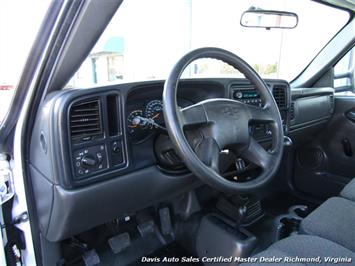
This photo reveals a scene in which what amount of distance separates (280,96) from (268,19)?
0.48 m

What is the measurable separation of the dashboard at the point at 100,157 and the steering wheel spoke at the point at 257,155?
0.99 ft

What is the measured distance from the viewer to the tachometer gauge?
3.94 ft

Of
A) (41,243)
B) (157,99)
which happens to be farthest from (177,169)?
(41,243)

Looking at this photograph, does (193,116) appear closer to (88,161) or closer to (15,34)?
(88,161)

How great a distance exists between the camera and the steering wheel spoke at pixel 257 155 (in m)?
1.10

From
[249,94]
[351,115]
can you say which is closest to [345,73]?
[351,115]

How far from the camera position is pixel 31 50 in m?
0.88

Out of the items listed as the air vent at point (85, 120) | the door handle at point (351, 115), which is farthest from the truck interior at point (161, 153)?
the door handle at point (351, 115)

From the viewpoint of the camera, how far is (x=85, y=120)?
0.97m

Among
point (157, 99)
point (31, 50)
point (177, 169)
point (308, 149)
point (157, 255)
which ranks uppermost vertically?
point (31, 50)

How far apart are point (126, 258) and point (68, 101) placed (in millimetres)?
1041

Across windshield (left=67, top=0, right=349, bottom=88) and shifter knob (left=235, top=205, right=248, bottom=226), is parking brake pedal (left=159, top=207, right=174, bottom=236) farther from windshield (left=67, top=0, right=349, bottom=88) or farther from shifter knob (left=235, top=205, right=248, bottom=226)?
windshield (left=67, top=0, right=349, bottom=88)

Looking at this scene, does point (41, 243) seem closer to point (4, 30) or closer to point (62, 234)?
point (62, 234)

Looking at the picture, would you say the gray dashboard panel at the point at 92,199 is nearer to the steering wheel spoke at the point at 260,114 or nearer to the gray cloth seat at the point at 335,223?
the steering wheel spoke at the point at 260,114
